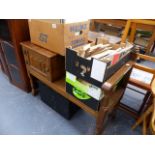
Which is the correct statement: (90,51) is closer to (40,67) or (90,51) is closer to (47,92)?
(40,67)

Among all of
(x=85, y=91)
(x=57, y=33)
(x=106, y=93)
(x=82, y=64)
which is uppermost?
(x=57, y=33)

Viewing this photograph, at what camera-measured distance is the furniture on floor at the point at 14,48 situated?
1433 millimetres

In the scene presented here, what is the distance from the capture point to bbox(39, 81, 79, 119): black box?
4.83 feet

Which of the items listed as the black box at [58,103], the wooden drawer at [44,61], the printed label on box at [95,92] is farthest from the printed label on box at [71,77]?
the black box at [58,103]

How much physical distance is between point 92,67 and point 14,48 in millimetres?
1108

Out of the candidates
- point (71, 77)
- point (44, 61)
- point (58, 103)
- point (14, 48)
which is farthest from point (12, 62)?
point (71, 77)

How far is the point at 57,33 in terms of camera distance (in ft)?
3.67

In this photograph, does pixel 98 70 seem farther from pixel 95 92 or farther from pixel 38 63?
pixel 38 63

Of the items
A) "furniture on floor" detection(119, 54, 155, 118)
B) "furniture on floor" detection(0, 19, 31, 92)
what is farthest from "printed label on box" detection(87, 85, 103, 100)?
"furniture on floor" detection(0, 19, 31, 92)

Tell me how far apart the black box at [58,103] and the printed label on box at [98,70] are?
0.63 meters

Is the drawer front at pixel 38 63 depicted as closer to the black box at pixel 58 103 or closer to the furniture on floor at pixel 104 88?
the furniture on floor at pixel 104 88

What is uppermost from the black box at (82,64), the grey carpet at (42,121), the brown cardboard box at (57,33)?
the brown cardboard box at (57,33)

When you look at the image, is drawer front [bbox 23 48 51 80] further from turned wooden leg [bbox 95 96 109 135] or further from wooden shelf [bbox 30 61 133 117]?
turned wooden leg [bbox 95 96 109 135]
